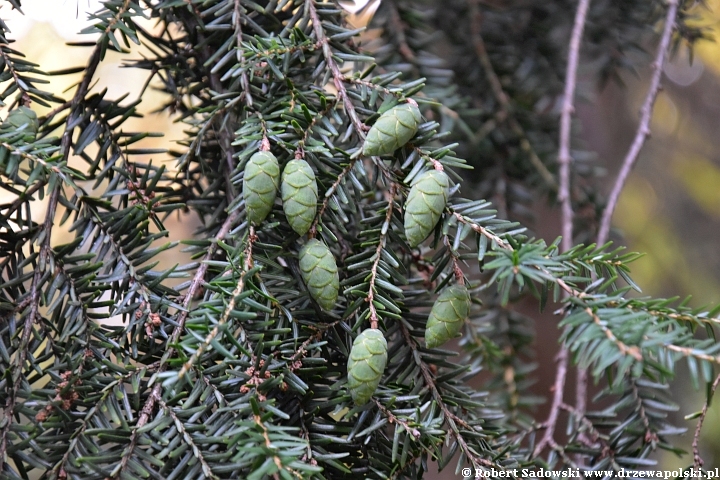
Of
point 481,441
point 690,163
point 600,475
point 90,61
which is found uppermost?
point 90,61

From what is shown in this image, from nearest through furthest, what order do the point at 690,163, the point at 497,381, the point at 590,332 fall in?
1. the point at 590,332
2. the point at 497,381
3. the point at 690,163

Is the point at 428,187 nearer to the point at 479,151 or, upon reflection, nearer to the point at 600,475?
the point at 600,475

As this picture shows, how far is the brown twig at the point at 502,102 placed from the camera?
0.95 meters

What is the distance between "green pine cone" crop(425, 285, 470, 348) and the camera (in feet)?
1.41

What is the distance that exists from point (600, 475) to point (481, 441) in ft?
0.63

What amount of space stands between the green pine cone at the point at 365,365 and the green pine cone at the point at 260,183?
13cm

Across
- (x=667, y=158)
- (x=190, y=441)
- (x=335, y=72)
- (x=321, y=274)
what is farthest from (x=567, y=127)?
(x=667, y=158)

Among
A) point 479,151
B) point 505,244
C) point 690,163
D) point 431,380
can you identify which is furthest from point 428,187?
point 690,163

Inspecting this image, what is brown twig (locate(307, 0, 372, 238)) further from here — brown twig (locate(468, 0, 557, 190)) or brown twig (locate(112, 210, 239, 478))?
brown twig (locate(468, 0, 557, 190))

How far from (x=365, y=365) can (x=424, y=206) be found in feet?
0.42

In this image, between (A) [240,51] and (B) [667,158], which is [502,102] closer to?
(A) [240,51]

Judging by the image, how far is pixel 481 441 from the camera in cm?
49

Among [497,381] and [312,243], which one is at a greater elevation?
[312,243]

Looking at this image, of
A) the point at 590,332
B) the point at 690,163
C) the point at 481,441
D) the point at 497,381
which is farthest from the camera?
the point at 690,163
